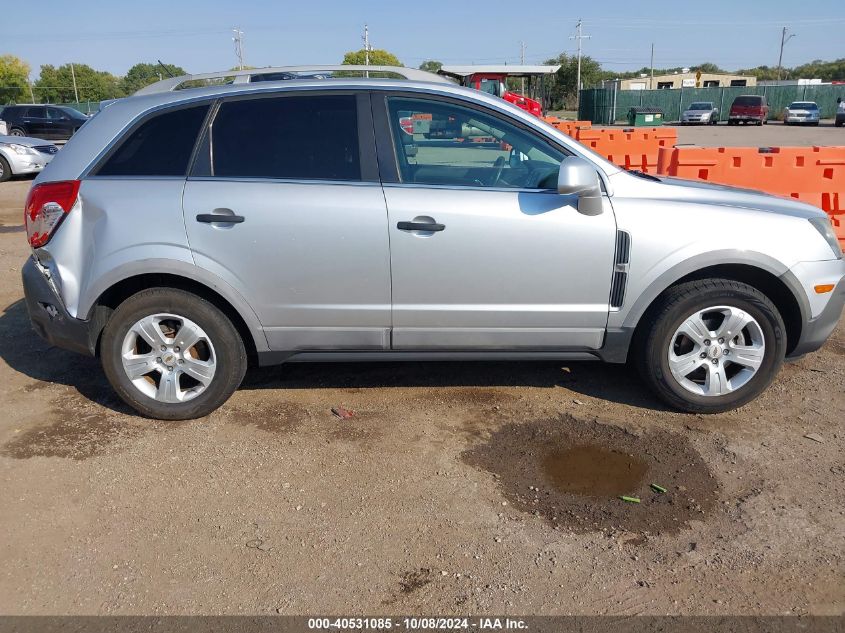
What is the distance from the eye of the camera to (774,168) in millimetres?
7293

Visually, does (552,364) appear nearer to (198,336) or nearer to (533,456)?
(533,456)

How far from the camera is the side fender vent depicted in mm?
3855

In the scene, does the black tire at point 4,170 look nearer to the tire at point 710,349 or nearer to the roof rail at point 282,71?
the roof rail at point 282,71

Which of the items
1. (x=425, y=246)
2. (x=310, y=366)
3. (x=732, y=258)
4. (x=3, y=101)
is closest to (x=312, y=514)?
(x=425, y=246)

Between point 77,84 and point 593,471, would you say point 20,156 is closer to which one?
point 593,471

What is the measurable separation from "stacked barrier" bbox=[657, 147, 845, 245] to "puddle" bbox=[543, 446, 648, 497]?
451 centimetres

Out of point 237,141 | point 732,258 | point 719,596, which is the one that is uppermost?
point 237,141

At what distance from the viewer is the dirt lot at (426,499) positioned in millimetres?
2746

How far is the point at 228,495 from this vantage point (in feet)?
11.2

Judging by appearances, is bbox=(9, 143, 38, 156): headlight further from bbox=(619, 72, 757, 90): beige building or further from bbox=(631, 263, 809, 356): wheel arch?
bbox=(619, 72, 757, 90): beige building

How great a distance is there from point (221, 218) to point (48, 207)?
989 mm

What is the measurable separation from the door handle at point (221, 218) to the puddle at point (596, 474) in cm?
175

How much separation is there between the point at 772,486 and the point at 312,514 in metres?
2.20

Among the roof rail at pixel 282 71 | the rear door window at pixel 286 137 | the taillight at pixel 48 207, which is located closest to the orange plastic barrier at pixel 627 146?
the roof rail at pixel 282 71
